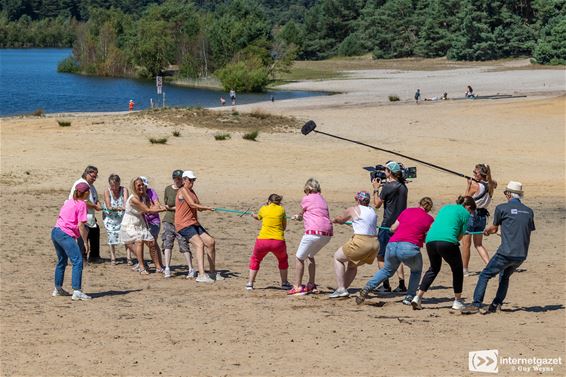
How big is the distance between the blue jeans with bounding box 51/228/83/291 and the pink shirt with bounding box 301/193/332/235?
2.84 m

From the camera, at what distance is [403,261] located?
1182 centimetres

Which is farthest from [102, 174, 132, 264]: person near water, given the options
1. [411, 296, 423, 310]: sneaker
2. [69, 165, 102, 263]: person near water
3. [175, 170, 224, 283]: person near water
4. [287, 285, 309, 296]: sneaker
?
[411, 296, 423, 310]: sneaker

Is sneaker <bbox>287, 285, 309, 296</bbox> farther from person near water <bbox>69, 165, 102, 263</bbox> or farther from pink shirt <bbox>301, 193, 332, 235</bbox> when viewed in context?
person near water <bbox>69, 165, 102, 263</bbox>

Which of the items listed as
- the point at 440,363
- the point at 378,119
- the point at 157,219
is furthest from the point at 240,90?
the point at 440,363

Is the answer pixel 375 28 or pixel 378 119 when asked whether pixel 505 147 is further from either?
pixel 375 28

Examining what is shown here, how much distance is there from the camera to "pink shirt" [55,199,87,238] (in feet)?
39.8

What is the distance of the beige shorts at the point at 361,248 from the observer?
12039mm

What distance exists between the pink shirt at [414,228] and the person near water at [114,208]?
4.63 meters

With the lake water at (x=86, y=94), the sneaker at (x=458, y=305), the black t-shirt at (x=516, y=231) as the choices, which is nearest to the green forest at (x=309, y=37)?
the lake water at (x=86, y=94)

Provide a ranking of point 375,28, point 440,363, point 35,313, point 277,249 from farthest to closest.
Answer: point 375,28
point 277,249
point 35,313
point 440,363

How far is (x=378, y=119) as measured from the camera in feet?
133

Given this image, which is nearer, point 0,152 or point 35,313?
point 35,313

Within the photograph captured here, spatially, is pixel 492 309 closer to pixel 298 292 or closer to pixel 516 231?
pixel 516 231

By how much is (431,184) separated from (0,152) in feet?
39.0
